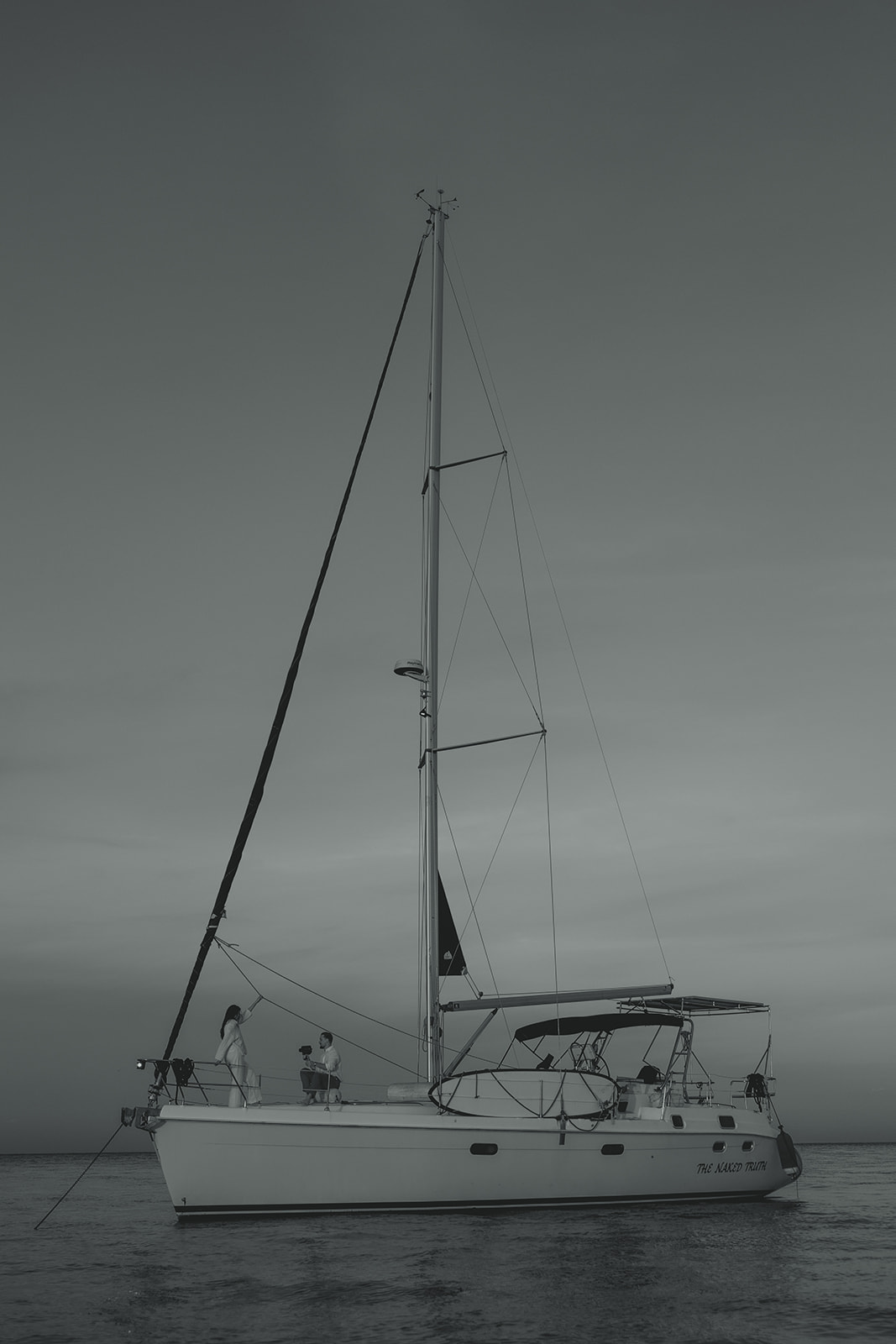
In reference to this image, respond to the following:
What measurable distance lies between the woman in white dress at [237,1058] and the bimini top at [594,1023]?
6722 millimetres

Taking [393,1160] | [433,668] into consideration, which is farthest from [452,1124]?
[433,668]

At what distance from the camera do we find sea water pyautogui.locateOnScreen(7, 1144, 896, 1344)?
11398mm

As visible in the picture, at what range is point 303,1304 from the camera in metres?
12.1

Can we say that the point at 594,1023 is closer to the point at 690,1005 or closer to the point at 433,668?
the point at 690,1005

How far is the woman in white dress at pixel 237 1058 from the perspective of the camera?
56.6 feet

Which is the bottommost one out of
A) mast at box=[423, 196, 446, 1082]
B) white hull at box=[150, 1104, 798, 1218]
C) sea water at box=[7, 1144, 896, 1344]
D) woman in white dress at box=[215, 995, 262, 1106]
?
sea water at box=[7, 1144, 896, 1344]

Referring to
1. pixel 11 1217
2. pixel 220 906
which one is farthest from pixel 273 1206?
pixel 11 1217

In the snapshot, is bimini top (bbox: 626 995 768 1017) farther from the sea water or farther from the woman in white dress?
the woman in white dress

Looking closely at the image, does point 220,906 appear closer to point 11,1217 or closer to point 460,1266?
point 460,1266

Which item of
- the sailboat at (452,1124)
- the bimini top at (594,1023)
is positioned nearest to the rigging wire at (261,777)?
the sailboat at (452,1124)

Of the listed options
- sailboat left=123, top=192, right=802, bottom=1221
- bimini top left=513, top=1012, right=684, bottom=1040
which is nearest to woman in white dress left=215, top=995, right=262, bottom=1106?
sailboat left=123, top=192, right=802, bottom=1221

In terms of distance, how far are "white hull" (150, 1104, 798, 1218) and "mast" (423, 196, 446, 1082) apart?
1.49 m

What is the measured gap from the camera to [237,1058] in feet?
57.9

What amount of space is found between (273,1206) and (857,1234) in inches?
507
